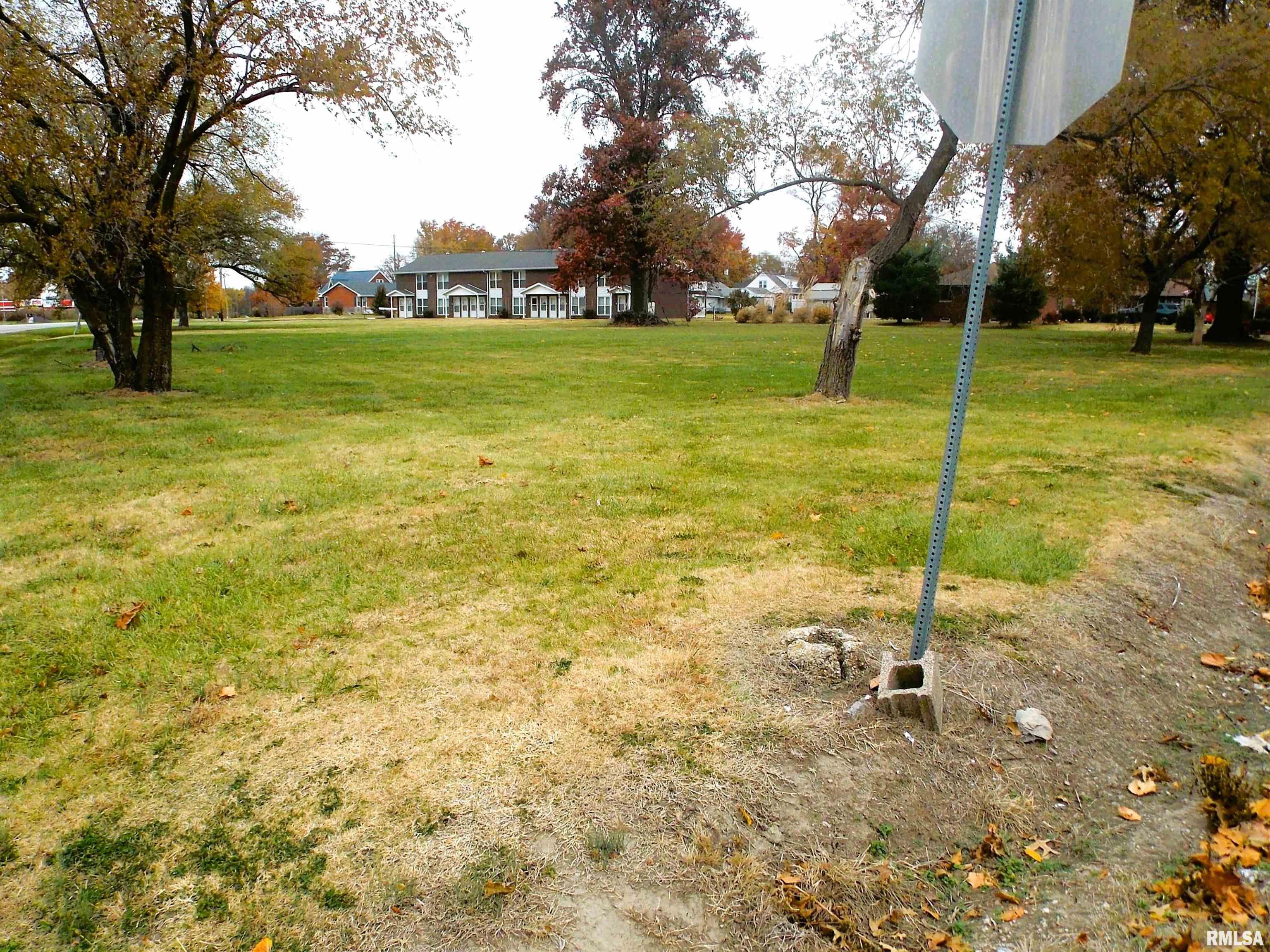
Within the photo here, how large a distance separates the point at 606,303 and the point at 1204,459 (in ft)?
224

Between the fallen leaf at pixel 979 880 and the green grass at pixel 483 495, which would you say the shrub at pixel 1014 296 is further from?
the fallen leaf at pixel 979 880

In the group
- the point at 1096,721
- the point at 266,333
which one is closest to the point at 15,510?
the point at 1096,721

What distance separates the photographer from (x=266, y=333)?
119 feet

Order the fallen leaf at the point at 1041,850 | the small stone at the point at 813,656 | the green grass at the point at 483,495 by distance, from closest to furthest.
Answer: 1. the fallen leaf at the point at 1041,850
2. the small stone at the point at 813,656
3. the green grass at the point at 483,495

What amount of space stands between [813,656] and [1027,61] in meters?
2.51

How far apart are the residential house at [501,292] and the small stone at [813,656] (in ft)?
219

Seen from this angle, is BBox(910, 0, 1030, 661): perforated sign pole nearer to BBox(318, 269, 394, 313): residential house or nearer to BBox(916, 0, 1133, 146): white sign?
BBox(916, 0, 1133, 146): white sign

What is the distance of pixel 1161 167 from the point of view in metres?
18.0

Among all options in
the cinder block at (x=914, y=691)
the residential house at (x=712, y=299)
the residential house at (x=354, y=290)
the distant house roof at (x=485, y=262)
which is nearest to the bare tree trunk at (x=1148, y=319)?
the cinder block at (x=914, y=691)

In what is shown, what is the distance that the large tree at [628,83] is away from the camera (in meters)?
40.8

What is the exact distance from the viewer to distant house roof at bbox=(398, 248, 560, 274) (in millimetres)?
76312

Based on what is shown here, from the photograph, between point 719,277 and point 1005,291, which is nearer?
point 1005,291

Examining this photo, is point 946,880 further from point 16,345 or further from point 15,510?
point 16,345

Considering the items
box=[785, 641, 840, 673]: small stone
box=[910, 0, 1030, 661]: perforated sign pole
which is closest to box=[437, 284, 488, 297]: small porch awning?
box=[785, 641, 840, 673]: small stone
